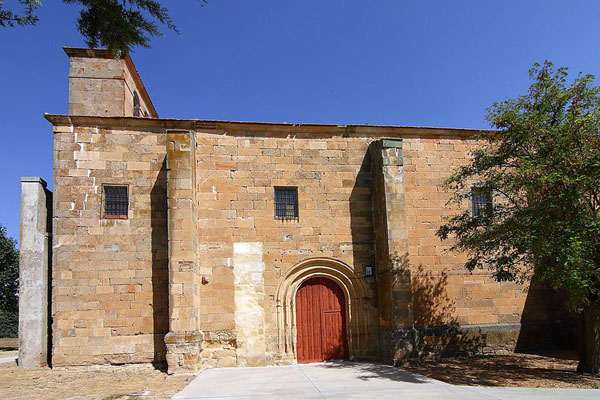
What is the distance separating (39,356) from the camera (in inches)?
464

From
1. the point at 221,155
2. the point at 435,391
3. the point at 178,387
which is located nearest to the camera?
the point at 435,391

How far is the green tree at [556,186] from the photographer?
8.94 metres

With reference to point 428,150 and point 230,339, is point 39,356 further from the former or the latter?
point 428,150

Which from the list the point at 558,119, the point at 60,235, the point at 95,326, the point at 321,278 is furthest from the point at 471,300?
the point at 60,235

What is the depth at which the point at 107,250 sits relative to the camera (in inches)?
475

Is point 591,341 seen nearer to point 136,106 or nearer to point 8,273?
point 136,106

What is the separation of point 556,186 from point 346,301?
242 inches

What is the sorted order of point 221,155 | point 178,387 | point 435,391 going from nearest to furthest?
point 435,391
point 178,387
point 221,155

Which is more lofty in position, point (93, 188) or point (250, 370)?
point (93, 188)

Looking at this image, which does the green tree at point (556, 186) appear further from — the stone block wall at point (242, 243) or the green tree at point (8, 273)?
the green tree at point (8, 273)

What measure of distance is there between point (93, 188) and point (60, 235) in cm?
143

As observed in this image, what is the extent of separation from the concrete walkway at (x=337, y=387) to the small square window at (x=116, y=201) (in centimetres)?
465

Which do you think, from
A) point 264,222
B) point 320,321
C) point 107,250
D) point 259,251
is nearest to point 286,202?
point 264,222

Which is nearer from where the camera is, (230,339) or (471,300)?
(230,339)
